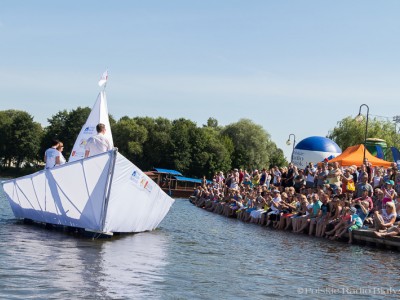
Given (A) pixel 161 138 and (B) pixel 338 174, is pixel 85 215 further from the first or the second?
(A) pixel 161 138

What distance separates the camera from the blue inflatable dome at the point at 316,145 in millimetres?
51062

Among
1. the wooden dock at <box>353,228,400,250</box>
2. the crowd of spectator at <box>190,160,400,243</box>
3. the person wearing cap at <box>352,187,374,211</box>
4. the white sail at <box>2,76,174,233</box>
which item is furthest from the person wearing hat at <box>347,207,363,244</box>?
the white sail at <box>2,76,174,233</box>

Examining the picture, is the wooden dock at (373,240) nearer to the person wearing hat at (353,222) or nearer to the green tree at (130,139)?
the person wearing hat at (353,222)

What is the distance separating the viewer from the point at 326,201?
23922mm

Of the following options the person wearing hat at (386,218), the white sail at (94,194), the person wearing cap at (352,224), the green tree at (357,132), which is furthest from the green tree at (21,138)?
the person wearing hat at (386,218)

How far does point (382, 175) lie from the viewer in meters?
26.3

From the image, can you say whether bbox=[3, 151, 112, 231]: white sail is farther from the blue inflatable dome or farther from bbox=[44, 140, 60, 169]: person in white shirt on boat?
the blue inflatable dome

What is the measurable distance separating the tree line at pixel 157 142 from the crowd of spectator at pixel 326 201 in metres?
60.2

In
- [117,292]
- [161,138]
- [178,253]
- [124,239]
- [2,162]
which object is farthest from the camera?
[2,162]

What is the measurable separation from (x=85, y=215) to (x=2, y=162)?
9404 centimetres

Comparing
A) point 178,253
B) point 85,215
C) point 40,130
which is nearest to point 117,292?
point 178,253

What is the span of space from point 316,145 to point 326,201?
2767cm

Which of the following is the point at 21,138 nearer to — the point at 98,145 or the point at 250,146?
the point at 250,146

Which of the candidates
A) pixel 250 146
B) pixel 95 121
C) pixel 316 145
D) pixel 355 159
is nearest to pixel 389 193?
pixel 95 121
